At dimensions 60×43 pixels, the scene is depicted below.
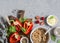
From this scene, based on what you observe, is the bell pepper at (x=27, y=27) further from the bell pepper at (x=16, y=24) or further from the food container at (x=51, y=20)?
the food container at (x=51, y=20)

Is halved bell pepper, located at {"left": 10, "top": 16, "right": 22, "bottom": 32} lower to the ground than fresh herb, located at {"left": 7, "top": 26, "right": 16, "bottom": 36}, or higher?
higher

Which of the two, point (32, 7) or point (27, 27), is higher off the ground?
point (32, 7)

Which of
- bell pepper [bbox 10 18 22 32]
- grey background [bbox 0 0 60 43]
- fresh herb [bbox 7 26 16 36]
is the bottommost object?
fresh herb [bbox 7 26 16 36]

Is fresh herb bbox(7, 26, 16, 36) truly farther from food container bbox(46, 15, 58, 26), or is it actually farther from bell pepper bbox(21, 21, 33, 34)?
food container bbox(46, 15, 58, 26)

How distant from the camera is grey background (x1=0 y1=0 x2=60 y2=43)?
80.6 inches

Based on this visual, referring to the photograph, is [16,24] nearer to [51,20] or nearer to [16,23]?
[16,23]

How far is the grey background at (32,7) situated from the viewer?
2.05 m

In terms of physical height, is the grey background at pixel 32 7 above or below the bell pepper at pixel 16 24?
above

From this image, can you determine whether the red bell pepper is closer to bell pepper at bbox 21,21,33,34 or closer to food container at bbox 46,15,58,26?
bell pepper at bbox 21,21,33,34

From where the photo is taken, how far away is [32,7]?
208 centimetres

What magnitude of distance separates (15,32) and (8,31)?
55 millimetres

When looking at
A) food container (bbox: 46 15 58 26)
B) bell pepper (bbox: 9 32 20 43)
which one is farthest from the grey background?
bell pepper (bbox: 9 32 20 43)

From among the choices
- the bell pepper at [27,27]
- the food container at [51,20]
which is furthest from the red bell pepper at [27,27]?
the food container at [51,20]

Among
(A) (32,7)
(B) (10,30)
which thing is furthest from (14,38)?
(A) (32,7)
